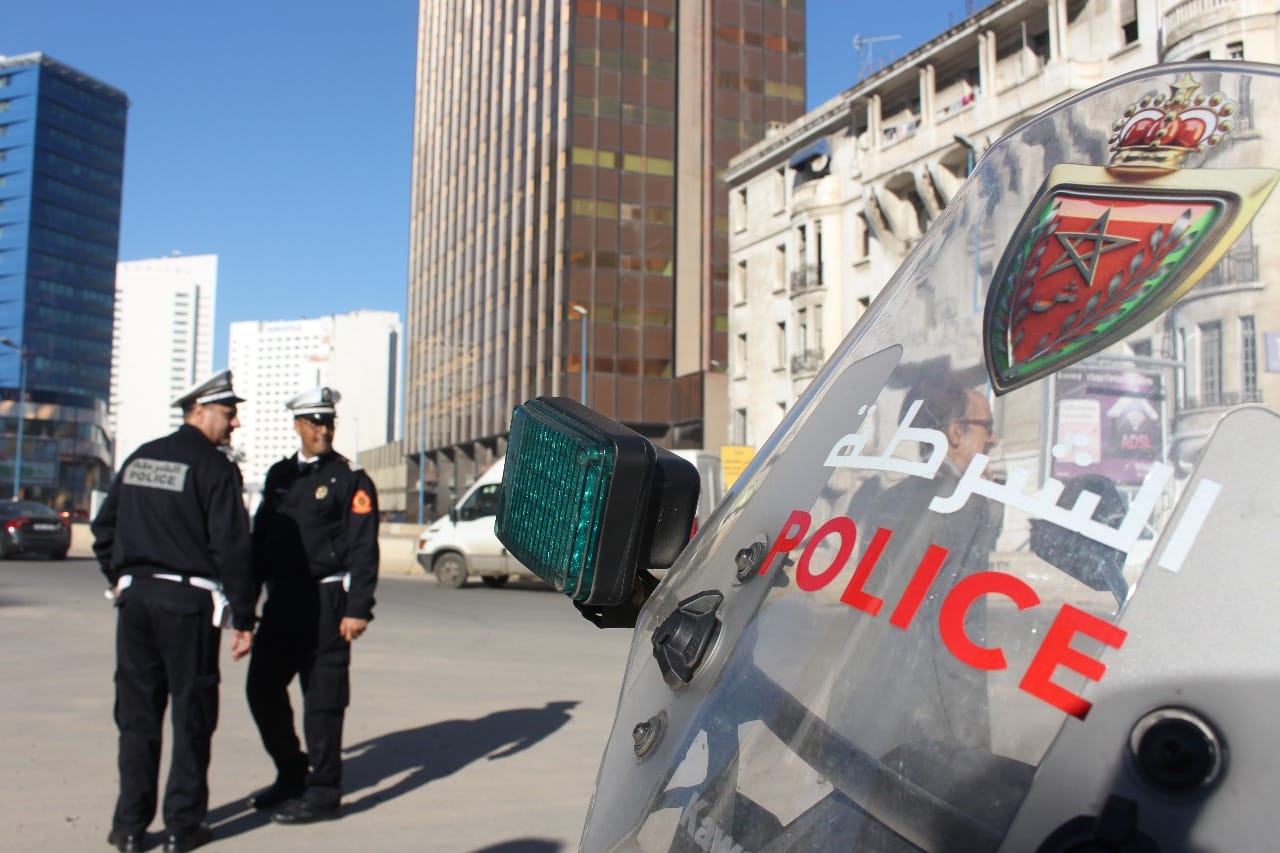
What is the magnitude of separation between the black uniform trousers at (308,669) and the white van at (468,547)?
42.9 feet

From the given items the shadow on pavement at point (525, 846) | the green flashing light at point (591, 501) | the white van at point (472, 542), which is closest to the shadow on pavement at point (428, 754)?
the shadow on pavement at point (525, 846)

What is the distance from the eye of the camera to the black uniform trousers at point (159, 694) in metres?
3.93

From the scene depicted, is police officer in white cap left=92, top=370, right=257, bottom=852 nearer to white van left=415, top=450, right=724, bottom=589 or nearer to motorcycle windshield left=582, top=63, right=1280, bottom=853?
motorcycle windshield left=582, top=63, right=1280, bottom=853

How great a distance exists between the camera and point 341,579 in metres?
4.62

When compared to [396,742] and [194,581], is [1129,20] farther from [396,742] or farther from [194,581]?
[194,581]

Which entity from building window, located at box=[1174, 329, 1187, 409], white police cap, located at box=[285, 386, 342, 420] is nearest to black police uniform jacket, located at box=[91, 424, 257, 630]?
white police cap, located at box=[285, 386, 342, 420]

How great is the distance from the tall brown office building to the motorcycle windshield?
39226mm

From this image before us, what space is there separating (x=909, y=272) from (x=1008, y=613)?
53 cm

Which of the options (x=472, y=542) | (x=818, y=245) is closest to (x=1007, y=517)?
(x=472, y=542)

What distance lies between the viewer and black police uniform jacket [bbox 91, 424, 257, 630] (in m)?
4.02

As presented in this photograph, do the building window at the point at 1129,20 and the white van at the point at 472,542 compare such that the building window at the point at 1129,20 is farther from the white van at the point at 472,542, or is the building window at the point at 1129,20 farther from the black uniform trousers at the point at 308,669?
the black uniform trousers at the point at 308,669

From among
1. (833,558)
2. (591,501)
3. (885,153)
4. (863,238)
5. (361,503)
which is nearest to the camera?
(833,558)

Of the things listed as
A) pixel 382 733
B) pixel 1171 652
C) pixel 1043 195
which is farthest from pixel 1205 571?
pixel 382 733

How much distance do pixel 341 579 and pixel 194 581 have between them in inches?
27.7
